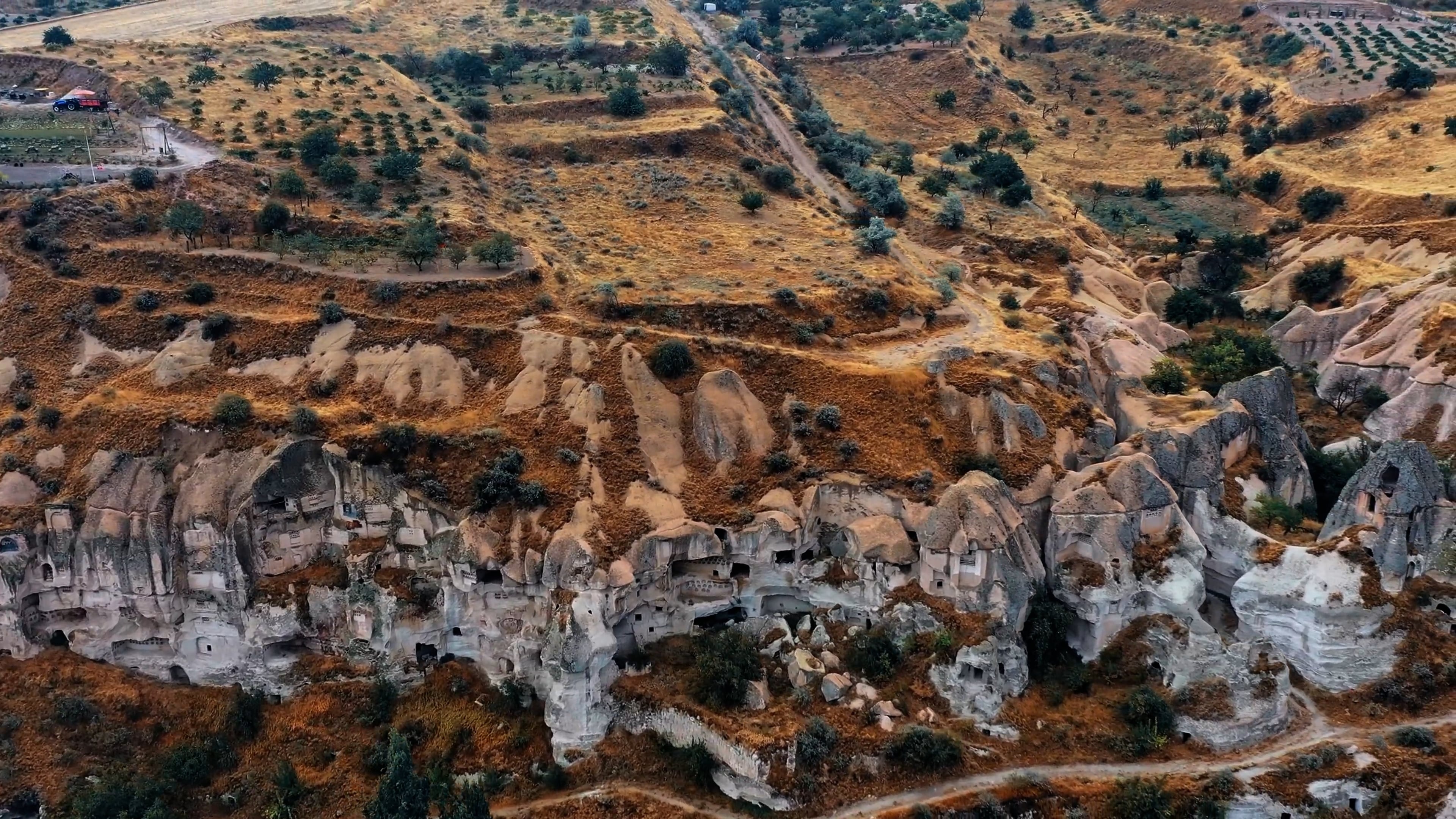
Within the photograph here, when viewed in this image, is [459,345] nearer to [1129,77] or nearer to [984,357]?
[984,357]

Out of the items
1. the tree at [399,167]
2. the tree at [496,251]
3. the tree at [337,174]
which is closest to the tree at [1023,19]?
the tree at [399,167]

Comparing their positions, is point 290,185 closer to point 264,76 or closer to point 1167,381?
point 264,76

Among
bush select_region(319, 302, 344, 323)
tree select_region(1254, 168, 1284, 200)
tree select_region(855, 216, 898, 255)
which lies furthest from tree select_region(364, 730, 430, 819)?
tree select_region(1254, 168, 1284, 200)

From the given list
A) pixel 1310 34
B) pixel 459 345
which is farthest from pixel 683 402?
pixel 1310 34

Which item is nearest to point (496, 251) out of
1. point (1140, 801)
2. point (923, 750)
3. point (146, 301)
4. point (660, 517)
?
point (146, 301)

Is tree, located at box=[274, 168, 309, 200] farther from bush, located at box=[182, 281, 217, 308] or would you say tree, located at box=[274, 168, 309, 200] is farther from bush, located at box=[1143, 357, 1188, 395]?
bush, located at box=[1143, 357, 1188, 395]
